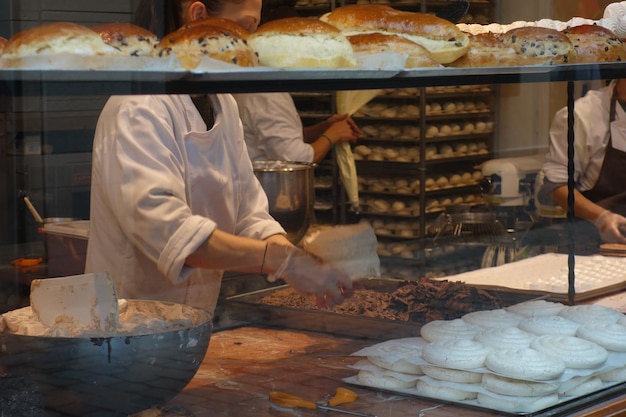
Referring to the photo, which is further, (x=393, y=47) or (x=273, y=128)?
(x=273, y=128)

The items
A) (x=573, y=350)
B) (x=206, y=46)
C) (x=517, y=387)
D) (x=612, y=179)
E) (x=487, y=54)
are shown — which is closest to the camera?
(x=206, y=46)

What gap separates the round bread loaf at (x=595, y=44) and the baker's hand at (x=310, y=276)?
2.12 ft

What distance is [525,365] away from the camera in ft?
4.81

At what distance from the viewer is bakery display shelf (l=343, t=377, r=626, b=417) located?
141 cm

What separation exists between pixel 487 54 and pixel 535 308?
0.53m

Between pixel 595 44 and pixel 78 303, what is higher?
pixel 595 44

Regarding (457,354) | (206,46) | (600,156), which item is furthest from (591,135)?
(206,46)

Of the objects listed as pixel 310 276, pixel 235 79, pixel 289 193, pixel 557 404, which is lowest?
pixel 557 404

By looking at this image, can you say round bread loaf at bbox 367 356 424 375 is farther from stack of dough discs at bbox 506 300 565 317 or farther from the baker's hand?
stack of dough discs at bbox 506 300 565 317

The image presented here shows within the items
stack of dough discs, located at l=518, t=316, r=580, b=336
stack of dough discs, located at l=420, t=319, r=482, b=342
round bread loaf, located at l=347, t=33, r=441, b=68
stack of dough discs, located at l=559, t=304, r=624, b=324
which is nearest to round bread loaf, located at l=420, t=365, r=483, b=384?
stack of dough discs, located at l=420, t=319, r=482, b=342

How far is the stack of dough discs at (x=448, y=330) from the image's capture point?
5.37ft

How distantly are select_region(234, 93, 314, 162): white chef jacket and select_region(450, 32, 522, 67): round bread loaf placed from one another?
0.38 meters

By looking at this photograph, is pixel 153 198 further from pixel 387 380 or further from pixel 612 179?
pixel 612 179

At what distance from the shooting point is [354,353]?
64.7 inches
